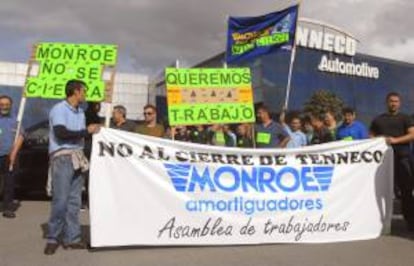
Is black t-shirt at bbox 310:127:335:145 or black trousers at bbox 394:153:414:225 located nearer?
black trousers at bbox 394:153:414:225

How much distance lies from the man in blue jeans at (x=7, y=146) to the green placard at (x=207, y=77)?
2461 millimetres

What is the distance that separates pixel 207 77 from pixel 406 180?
344 cm

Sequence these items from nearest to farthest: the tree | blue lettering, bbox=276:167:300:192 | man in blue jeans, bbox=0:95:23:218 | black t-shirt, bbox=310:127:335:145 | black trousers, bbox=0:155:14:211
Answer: blue lettering, bbox=276:167:300:192 → black t-shirt, bbox=310:127:335:145 → man in blue jeans, bbox=0:95:23:218 → black trousers, bbox=0:155:14:211 → the tree

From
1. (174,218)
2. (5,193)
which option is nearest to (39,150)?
(5,193)

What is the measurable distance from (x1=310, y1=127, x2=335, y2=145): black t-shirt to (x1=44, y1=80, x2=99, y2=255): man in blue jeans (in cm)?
402

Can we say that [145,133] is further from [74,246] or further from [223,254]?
[223,254]

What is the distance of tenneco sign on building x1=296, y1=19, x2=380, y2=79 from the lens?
49938mm

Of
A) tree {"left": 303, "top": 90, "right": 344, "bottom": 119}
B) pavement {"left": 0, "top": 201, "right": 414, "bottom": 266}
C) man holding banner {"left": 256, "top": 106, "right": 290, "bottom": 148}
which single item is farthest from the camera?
tree {"left": 303, "top": 90, "right": 344, "bottom": 119}

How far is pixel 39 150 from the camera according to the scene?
13.8m

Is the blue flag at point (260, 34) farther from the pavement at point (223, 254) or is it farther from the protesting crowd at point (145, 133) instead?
the pavement at point (223, 254)

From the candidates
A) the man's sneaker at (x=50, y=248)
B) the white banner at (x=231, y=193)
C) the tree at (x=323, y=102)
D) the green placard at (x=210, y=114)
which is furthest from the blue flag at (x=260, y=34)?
the tree at (x=323, y=102)

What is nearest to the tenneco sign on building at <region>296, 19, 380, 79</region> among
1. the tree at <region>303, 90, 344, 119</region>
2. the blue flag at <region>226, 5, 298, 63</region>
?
the tree at <region>303, 90, 344, 119</region>

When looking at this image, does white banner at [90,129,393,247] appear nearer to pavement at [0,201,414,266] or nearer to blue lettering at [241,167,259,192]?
blue lettering at [241,167,259,192]

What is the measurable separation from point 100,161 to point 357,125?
3.84 meters
